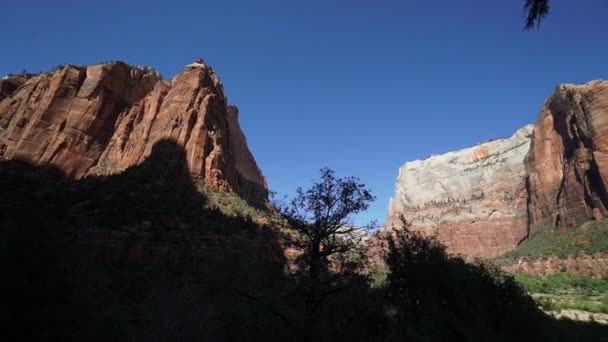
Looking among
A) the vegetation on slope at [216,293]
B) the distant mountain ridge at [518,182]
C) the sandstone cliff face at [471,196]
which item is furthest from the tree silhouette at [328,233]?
the sandstone cliff face at [471,196]

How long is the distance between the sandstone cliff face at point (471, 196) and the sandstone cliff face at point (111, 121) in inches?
2647

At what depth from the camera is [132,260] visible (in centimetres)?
2570

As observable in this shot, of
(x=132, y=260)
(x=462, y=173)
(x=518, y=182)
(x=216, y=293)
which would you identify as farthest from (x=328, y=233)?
(x=462, y=173)

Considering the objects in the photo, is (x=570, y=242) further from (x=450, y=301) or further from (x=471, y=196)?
(x=471, y=196)

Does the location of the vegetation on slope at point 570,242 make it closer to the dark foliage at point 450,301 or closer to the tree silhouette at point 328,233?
the dark foliage at point 450,301

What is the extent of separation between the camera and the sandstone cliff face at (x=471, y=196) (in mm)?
106500

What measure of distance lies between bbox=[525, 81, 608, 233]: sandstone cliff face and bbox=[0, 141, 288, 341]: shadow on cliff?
244ft

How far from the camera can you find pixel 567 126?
80.0 metres

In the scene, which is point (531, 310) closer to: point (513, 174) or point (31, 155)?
point (31, 155)

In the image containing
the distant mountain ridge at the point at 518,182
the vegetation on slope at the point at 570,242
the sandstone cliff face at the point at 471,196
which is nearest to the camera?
the vegetation on slope at the point at 570,242

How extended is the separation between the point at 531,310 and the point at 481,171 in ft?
417

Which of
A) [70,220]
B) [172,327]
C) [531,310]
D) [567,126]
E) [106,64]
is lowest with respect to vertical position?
[172,327]

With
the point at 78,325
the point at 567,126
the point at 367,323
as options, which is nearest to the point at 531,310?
the point at 367,323

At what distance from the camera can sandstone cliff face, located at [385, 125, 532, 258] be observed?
349ft
